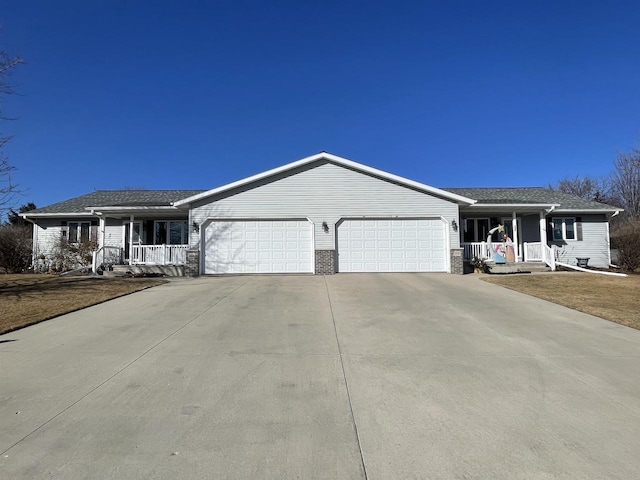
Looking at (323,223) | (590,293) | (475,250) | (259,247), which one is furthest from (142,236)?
(590,293)

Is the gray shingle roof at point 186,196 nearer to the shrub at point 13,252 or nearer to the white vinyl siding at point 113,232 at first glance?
the white vinyl siding at point 113,232

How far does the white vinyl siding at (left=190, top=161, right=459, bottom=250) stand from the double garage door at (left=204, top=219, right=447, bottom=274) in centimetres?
39

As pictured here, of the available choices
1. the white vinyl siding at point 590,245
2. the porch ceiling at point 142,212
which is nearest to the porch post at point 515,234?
the white vinyl siding at point 590,245

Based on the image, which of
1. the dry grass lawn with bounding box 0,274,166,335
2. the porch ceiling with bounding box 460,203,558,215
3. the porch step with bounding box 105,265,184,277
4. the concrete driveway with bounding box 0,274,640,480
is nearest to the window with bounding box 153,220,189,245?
the porch step with bounding box 105,265,184,277

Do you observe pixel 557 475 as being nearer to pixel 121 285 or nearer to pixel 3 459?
pixel 3 459

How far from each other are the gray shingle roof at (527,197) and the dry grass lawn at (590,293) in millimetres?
6762

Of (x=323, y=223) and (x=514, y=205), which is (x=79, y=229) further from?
(x=514, y=205)

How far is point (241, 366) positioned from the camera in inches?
194

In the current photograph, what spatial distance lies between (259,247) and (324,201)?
11.1 feet

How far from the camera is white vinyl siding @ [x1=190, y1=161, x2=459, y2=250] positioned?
16.5 metres

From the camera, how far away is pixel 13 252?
19375mm

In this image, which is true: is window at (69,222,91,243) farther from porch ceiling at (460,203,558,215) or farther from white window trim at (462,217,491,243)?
white window trim at (462,217,491,243)

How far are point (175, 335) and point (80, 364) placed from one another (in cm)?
157

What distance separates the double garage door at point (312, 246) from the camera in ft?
53.8
